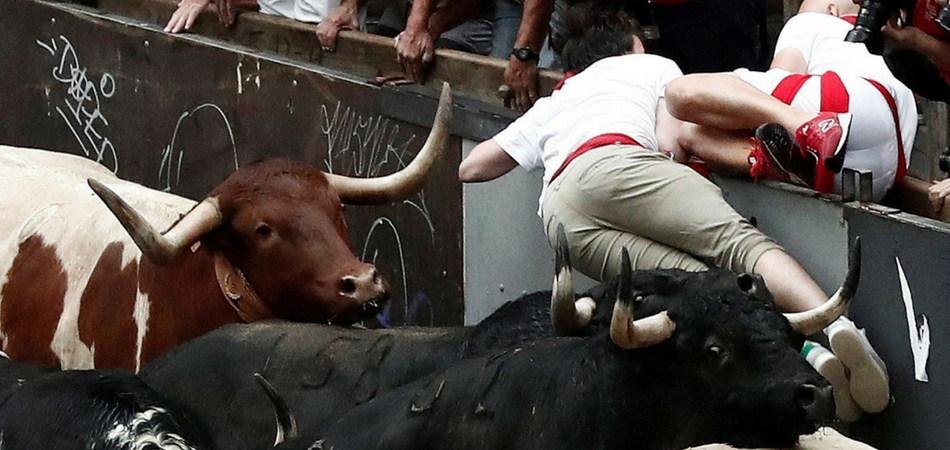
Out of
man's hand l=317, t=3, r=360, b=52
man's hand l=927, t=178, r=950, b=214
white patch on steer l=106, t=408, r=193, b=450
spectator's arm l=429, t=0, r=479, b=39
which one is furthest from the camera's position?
man's hand l=317, t=3, r=360, b=52

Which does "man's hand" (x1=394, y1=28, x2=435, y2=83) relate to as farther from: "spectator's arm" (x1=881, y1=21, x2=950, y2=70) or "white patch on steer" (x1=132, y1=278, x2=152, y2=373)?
"spectator's arm" (x1=881, y1=21, x2=950, y2=70)

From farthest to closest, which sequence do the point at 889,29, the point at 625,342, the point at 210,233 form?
the point at 210,233, the point at 889,29, the point at 625,342

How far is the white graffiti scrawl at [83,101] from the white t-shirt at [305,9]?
1.44 m

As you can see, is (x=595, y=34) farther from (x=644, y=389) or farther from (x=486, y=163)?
(x=644, y=389)

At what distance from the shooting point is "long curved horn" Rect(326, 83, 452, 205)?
600 cm

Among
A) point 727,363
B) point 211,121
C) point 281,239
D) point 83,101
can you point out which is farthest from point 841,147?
point 83,101

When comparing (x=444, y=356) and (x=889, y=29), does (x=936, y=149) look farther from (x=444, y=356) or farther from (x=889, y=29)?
(x=444, y=356)

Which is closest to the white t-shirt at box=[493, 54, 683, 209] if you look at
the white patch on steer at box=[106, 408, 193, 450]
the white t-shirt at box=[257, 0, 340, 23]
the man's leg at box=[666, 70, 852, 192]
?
the man's leg at box=[666, 70, 852, 192]

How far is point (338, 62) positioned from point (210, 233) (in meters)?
3.08

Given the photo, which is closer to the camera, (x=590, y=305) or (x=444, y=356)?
(x=590, y=305)

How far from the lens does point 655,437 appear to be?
4.03m

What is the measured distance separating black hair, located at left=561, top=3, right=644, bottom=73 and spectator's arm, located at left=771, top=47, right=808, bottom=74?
0.56 metres

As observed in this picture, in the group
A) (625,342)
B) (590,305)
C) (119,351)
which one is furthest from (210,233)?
(625,342)

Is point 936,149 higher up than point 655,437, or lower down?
lower down
